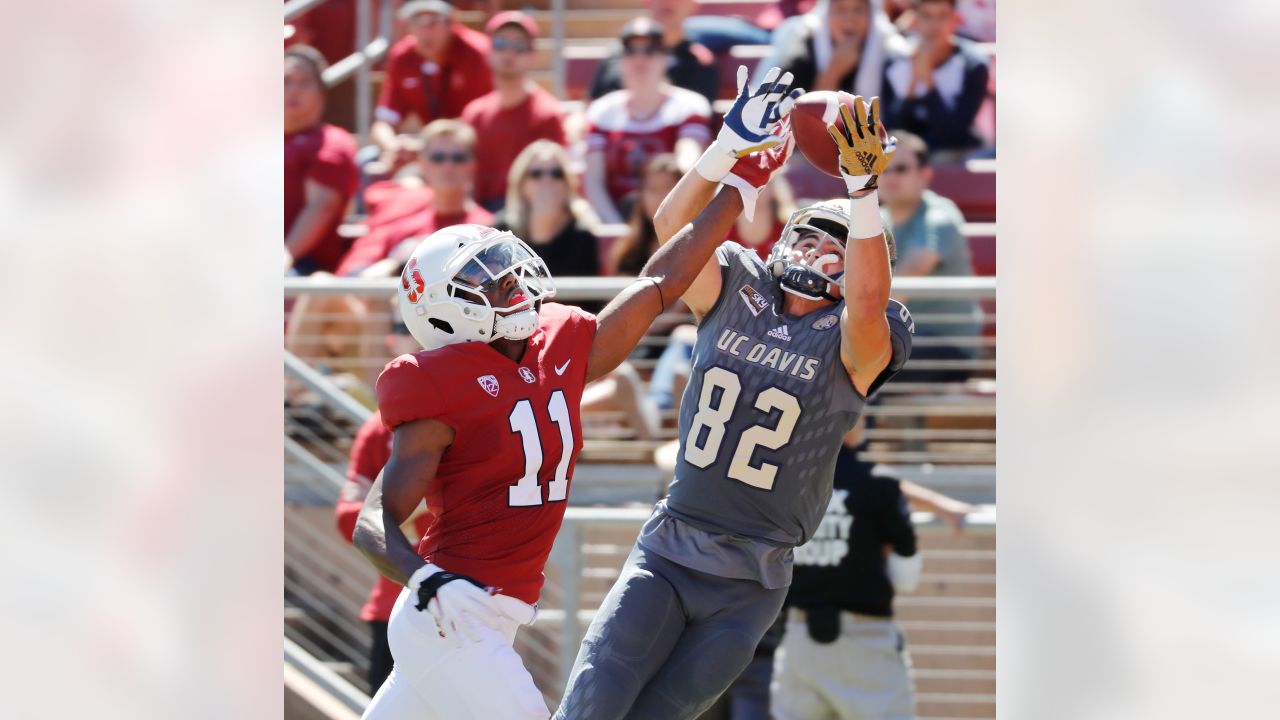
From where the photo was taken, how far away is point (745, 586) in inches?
146

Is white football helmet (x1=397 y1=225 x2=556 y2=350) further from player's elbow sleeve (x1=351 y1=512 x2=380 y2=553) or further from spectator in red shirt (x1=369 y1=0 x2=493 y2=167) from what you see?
spectator in red shirt (x1=369 y1=0 x2=493 y2=167)

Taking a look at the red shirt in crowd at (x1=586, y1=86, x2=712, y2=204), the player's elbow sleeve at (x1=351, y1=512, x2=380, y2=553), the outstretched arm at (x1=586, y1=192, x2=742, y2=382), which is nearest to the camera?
the player's elbow sleeve at (x1=351, y1=512, x2=380, y2=553)

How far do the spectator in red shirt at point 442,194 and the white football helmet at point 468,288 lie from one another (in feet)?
9.42

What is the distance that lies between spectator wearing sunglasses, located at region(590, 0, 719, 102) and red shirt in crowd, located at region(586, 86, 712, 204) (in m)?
0.17

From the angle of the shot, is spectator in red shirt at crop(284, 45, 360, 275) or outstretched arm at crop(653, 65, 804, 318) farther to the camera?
spectator in red shirt at crop(284, 45, 360, 275)

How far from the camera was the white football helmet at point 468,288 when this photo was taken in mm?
3371

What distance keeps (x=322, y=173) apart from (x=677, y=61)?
5.53ft

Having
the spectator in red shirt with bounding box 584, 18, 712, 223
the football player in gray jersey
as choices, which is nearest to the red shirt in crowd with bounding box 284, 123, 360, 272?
the spectator in red shirt with bounding box 584, 18, 712, 223

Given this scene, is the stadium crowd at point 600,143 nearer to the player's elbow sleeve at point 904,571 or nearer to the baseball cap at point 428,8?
the baseball cap at point 428,8

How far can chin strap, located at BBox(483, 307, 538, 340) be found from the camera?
3.38 m

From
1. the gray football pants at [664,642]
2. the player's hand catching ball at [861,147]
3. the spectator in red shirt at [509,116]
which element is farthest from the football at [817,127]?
the spectator in red shirt at [509,116]
